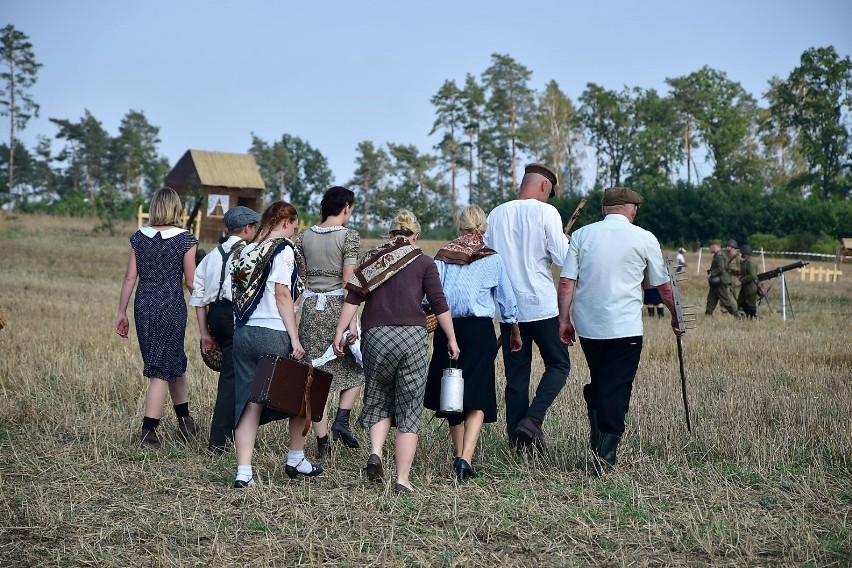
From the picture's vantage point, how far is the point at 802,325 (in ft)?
63.2

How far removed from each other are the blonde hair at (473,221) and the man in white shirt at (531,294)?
455 mm

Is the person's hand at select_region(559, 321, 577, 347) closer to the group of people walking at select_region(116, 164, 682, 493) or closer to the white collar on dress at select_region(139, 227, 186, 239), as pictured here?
the group of people walking at select_region(116, 164, 682, 493)

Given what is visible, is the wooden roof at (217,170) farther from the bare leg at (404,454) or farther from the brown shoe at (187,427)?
the bare leg at (404,454)

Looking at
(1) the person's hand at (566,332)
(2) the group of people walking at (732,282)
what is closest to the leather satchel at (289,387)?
Answer: (1) the person's hand at (566,332)

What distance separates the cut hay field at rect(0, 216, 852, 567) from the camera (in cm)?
509

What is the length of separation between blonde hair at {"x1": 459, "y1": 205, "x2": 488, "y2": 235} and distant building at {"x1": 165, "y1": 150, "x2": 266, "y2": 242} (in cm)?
4362

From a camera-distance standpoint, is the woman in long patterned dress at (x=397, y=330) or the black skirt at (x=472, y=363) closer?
the woman in long patterned dress at (x=397, y=330)

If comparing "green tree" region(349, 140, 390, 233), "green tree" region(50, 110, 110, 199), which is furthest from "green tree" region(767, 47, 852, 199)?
"green tree" region(50, 110, 110, 199)

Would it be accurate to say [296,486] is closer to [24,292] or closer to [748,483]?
[748,483]

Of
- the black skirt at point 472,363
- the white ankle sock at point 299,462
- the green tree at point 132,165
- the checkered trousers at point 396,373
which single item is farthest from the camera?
the green tree at point 132,165

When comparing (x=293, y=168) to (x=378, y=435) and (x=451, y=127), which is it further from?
(x=378, y=435)

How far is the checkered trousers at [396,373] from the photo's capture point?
21.6 feet

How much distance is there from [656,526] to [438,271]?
229 centimetres

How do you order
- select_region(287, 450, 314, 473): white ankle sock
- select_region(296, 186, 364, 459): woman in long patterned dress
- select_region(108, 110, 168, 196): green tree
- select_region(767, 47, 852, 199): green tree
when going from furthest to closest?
select_region(108, 110, 168, 196): green tree
select_region(767, 47, 852, 199): green tree
select_region(296, 186, 364, 459): woman in long patterned dress
select_region(287, 450, 314, 473): white ankle sock
